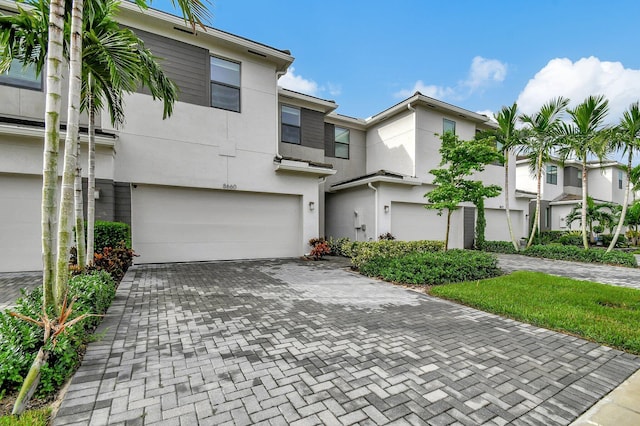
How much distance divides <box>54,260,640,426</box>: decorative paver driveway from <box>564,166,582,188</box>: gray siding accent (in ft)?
82.0

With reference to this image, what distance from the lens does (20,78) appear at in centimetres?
764

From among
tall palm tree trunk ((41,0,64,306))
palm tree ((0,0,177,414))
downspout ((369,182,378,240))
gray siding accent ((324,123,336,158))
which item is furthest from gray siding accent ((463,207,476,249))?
tall palm tree trunk ((41,0,64,306))

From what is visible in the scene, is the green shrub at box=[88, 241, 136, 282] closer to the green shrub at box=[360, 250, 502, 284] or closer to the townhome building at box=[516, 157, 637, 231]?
the green shrub at box=[360, 250, 502, 284]

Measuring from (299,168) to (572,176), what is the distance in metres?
24.4

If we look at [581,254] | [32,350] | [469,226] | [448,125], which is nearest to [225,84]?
[32,350]

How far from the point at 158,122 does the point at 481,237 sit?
1501cm

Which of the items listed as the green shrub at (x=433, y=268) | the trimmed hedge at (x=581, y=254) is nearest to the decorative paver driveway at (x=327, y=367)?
the green shrub at (x=433, y=268)

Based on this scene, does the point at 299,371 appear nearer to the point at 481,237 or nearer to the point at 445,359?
the point at 445,359

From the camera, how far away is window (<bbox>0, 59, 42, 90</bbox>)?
7.50 meters

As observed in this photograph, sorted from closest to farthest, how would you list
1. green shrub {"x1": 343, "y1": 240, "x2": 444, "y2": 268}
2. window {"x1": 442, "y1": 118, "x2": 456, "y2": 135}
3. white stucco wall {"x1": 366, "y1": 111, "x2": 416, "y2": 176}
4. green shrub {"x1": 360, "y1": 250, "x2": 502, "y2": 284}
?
green shrub {"x1": 360, "y1": 250, "x2": 502, "y2": 284} < green shrub {"x1": 343, "y1": 240, "x2": 444, "y2": 268} < white stucco wall {"x1": 366, "y1": 111, "x2": 416, "y2": 176} < window {"x1": 442, "y1": 118, "x2": 456, "y2": 135}

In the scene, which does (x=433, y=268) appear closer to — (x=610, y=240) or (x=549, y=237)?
(x=549, y=237)

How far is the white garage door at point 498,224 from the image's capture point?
52.5 feet

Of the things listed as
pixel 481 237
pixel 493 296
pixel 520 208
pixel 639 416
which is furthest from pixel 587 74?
pixel 639 416

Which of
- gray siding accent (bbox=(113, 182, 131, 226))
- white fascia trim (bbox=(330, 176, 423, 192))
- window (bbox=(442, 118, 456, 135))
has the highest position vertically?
window (bbox=(442, 118, 456, 135))
